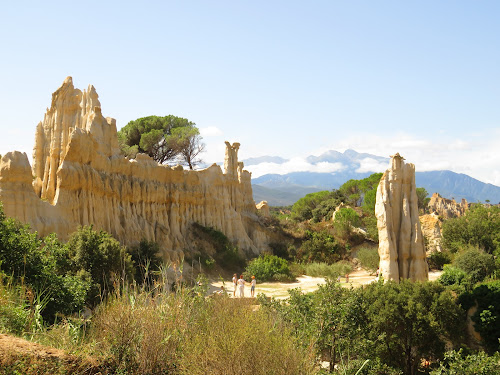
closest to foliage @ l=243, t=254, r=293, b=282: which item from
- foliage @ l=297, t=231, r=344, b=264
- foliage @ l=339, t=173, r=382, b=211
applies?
foliage @ l=297, t=231, r=344, b=264

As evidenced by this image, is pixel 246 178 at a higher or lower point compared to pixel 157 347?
higher

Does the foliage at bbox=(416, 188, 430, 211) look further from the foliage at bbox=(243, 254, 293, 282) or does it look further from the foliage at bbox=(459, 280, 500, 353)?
the foliage at bbox=(459, 280, 500, 353)

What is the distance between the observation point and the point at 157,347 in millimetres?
7852

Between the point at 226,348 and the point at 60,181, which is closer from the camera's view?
the point at 226,348

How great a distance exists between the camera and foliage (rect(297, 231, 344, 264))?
1731 inches

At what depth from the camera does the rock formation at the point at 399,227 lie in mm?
22422

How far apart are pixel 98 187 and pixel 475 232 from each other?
92.0 ft

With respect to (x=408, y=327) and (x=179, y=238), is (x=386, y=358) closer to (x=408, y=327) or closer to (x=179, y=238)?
(x=408, y=327)

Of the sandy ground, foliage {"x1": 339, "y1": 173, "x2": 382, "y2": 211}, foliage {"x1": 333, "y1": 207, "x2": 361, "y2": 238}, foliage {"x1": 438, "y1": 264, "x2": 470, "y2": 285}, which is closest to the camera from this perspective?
foliage {"x1": 438, "y1": 264, "x2": 470, "y2": 285}

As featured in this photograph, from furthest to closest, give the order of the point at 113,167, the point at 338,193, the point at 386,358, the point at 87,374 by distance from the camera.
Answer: the point at 338,193
the point at 113,167
the point at 386,358
the point at 87,374

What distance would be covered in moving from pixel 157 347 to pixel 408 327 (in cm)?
1322

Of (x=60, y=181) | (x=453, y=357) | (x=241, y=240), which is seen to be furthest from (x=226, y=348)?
(x=241, y=240)

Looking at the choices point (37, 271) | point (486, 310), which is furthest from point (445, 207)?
point (37, 271)

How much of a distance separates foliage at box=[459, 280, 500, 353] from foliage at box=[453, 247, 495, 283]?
7.63 meters
